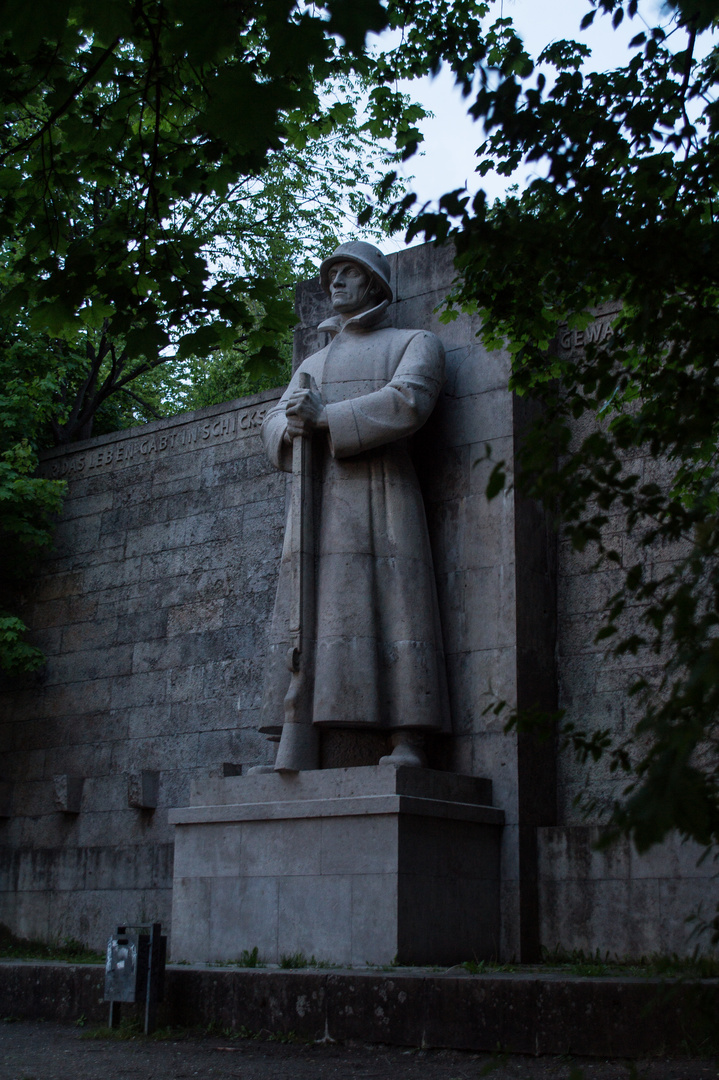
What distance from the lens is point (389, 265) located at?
31.5 ft

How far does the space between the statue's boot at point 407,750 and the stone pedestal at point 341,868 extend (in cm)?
25

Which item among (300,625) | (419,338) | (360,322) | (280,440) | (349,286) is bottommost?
(300,625)

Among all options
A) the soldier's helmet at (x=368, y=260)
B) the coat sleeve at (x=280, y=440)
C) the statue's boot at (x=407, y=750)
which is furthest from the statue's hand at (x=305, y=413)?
the statue's boot at (x=407, y=750)

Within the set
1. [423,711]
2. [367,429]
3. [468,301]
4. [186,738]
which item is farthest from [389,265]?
[186,738]

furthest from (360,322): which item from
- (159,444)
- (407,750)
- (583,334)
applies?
(159,444)

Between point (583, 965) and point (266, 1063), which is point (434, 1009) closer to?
point (266, 1063)

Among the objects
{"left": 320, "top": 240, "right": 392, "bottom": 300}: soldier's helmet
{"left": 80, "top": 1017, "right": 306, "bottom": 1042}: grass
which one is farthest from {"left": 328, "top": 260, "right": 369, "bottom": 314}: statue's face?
{"left": 80, "top": 1017, "right": 306, "bottom": 1042}: grass

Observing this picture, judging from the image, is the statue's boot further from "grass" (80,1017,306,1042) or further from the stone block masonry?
→ the stone block masonry

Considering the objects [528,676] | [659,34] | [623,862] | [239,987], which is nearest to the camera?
[659,34]

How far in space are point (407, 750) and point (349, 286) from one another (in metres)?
3.44

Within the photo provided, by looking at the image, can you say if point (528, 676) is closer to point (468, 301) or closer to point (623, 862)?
point (623, 862)

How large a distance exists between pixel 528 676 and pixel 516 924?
1.62 m

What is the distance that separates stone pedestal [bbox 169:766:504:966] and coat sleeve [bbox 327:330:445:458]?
225 cm

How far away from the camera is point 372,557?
8453 mm
